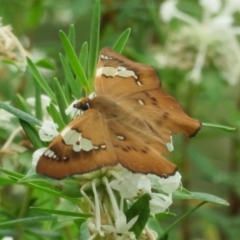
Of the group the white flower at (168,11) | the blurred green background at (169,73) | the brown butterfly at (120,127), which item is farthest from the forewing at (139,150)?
the white flower at (168,11)

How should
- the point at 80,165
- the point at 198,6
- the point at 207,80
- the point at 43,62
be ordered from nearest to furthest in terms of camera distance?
1. the point at 80,165
2. the point at 43,62
3. the point at 207,80
4. the point at 198,6

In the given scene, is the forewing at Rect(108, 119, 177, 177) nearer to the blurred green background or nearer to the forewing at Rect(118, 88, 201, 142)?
the forewing at Rect(118, 88, 201, 142)

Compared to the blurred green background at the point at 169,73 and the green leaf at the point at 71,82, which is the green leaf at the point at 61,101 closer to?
the green leaf at the point at 71,82

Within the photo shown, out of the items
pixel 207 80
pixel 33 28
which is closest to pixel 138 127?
pixel 207 80

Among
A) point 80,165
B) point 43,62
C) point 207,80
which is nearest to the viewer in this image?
point 80,165

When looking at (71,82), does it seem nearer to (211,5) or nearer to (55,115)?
(55,115)

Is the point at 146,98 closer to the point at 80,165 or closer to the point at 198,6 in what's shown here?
the point at 80,165

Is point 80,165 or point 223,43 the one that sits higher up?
point 80,165

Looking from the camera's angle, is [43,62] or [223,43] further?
[223,43]
